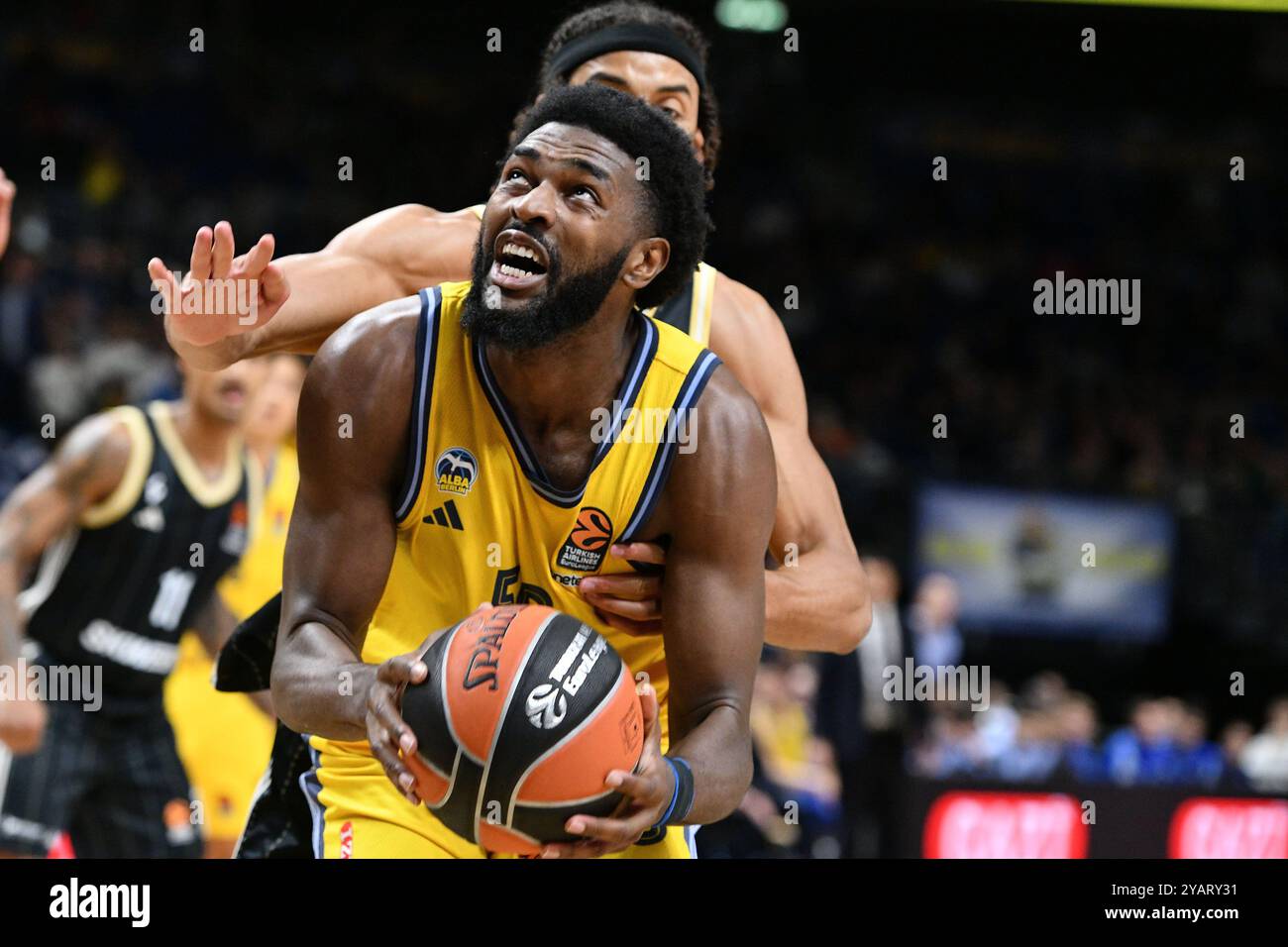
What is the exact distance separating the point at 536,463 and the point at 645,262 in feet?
1.39

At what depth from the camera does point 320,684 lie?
274cm

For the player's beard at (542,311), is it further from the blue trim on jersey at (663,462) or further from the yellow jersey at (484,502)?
the blue trim on jersey at (663,462)

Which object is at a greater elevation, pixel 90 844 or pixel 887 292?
pixel 887 292

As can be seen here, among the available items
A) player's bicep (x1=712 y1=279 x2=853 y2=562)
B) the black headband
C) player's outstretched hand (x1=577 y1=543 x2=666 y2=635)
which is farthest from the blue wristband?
the black headband

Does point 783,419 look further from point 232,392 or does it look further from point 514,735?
point 232,392

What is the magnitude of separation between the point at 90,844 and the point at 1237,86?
14934 mm

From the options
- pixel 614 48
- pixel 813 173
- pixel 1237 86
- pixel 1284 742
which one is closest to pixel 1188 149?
pixel 1237 86

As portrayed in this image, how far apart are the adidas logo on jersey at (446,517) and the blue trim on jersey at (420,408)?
43mm

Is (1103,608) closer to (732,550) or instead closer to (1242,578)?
(1242,578)

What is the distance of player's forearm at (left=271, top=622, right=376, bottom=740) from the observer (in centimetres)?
268

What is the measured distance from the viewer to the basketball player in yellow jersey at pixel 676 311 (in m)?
3.57

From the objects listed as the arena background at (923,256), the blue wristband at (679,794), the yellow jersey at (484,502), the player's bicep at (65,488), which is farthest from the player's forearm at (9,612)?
the arena background at (923,256)

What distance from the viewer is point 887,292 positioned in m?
15.0

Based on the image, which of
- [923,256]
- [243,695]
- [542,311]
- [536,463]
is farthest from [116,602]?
[923,256]
